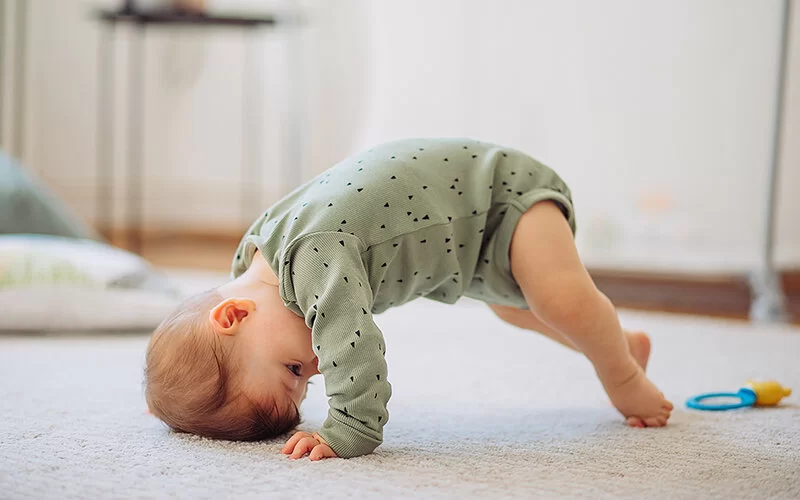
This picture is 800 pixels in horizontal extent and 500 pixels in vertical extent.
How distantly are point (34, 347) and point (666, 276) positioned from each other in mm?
1310

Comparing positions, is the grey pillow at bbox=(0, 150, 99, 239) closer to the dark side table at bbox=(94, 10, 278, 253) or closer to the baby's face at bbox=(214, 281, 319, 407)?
the baby's face at bbox=(214, 281, 319, 407)

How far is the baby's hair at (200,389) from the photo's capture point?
854 mm

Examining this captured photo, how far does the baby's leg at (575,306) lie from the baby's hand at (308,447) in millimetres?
281

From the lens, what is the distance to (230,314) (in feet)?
2.92

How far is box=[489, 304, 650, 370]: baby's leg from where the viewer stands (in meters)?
1.11

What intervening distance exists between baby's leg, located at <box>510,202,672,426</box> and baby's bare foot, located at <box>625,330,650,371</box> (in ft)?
0.32

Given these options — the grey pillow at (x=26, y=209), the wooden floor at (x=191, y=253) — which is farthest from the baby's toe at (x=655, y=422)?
the wooden floor at (x=191, y=253)

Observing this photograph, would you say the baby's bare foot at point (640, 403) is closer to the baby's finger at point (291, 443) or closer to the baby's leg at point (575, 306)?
the baby's leg at point (575, 306)

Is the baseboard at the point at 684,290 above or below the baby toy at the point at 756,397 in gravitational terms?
below

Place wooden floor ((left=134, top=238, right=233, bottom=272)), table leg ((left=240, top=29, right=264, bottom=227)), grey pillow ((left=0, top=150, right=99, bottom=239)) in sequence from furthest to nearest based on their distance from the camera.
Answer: table leg ((left=240, top=29, right=264, bottom=227)), wooden floor ((left=134, top=238, right=233, bottom=272)), grey pillow ((left=0, top=150, right=99, bottom=239))

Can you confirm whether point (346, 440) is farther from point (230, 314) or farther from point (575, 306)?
point (575, 306)

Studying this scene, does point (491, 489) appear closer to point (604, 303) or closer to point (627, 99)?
point (604, 303)

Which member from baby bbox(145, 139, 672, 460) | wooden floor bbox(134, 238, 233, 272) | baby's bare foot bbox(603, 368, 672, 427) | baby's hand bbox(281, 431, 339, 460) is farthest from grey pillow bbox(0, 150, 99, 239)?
baby's bare foot bbox(603, 368, 672, 427)

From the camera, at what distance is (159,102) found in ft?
11.1
